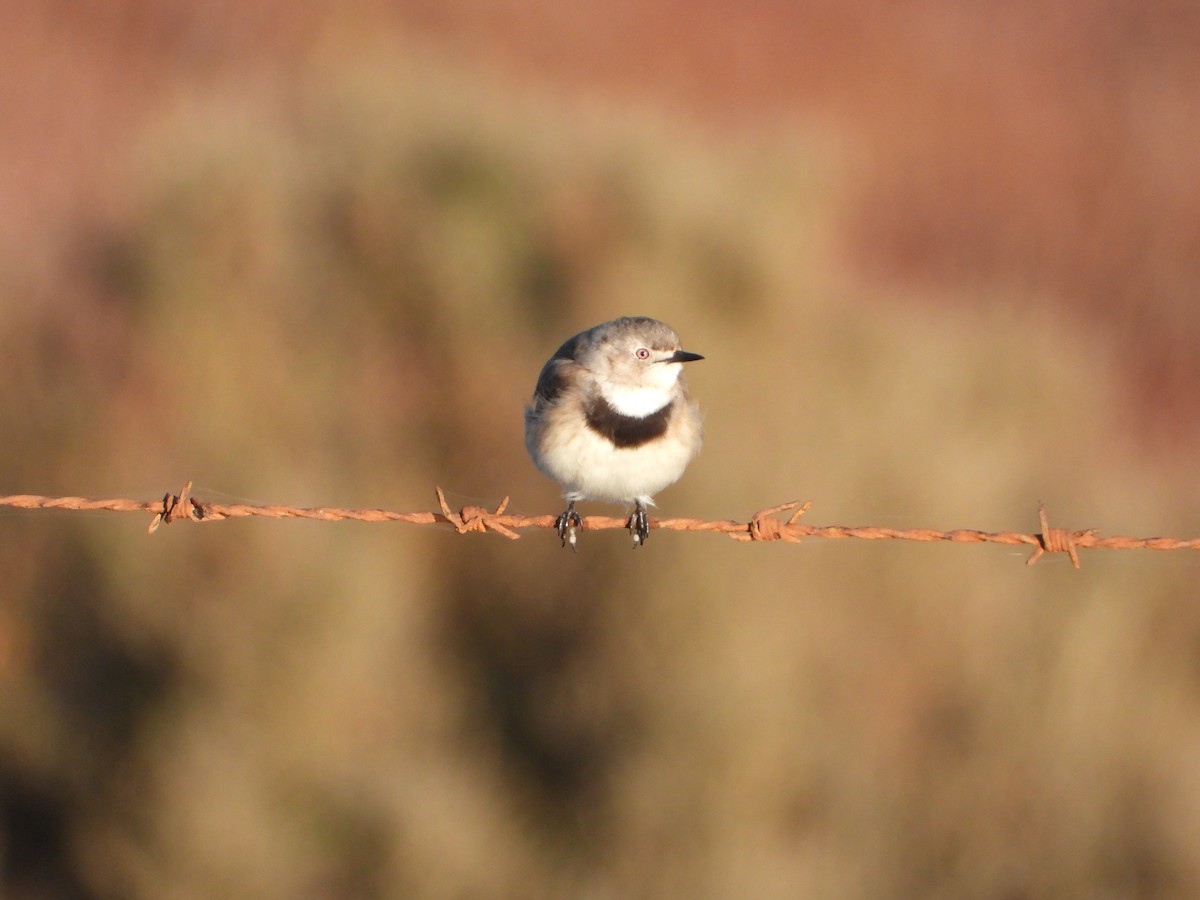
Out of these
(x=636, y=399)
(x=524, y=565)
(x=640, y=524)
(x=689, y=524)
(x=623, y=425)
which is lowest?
(x=689, y=524)

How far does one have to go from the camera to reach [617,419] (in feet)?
19.0

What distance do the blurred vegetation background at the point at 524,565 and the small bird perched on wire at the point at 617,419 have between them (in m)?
2.05

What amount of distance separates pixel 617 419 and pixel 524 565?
2.85m

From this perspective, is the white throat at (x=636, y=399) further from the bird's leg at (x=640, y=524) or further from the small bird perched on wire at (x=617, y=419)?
the bird's leg at (x=640, y=524)

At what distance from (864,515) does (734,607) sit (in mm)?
1114

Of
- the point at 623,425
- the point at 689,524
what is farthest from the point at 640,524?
the point at 689,524

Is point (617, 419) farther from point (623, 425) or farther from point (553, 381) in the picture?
point (553, 381)

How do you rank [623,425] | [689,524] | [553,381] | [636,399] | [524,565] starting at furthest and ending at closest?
1. [524,565]
2. [553,381]
3. [636,399]
4. [623,425]
5. [689,524]

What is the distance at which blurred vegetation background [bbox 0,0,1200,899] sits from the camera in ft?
26.3

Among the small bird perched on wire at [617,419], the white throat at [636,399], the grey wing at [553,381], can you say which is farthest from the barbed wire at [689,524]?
the grey wing at [553,381]

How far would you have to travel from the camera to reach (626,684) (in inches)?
316

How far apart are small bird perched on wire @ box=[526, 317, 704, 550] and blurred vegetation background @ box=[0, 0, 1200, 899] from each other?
2050 mm

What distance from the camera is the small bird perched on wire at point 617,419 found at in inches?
223

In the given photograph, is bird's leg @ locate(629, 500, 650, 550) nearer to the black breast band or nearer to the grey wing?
the black breast band
